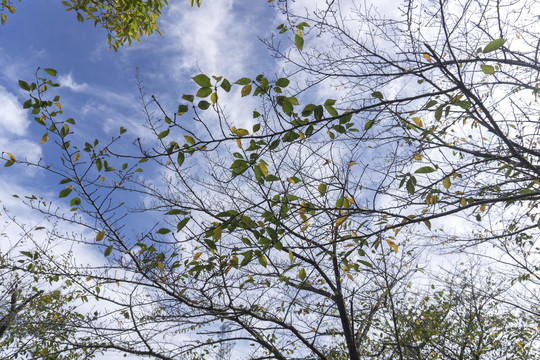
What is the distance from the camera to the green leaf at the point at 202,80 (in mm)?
1553

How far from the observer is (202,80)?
61.9 inches

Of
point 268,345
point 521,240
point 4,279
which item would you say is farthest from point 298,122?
point 4,279

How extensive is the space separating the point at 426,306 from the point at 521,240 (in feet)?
15.0

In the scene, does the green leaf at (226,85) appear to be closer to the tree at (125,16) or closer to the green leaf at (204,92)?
the green leaf at (204,92)

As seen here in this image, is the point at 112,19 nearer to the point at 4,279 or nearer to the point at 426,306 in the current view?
the point at 4,279

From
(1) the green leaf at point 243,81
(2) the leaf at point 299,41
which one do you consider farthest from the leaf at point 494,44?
(1) the green leaf at point 243,81

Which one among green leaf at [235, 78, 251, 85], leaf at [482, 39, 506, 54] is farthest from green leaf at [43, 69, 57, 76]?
leaf at [482, 39, 506, 54]

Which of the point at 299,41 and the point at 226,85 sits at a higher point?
the point at 299,41

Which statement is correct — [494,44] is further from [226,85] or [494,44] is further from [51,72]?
[51,72]

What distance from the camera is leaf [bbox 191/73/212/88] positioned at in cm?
155

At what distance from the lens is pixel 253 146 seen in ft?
5.99

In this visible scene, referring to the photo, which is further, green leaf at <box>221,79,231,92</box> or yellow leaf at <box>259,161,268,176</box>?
yellow leaf at <box>259,161,268,176</box>

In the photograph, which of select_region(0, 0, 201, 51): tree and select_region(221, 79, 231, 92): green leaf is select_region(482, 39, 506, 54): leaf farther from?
select_region(0, 0, 201, 51): tree

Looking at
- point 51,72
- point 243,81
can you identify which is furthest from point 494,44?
point 51,72
